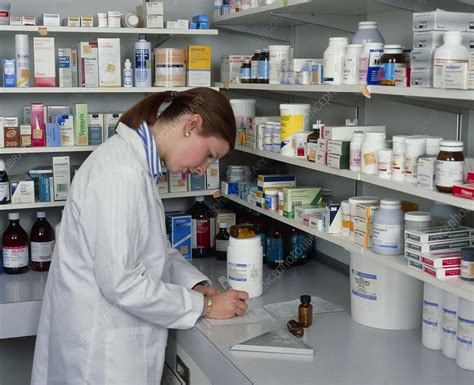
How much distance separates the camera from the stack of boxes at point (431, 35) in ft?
6.20

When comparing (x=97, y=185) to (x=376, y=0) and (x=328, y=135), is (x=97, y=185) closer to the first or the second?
(x=328, y=135)

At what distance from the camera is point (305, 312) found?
2381mm

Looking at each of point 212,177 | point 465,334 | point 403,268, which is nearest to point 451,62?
point 403,268

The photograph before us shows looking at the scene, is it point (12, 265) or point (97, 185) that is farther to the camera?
point (12, 265)

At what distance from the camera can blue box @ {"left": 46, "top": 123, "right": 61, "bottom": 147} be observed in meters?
3.10

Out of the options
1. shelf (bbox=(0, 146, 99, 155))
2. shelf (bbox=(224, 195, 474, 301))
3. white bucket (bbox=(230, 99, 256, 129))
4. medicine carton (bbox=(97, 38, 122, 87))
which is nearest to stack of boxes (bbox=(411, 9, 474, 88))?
shelf (bbox=(224, 195, 474, 301))

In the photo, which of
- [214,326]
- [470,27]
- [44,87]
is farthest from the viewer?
[44,87]

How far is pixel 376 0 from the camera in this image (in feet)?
6.86

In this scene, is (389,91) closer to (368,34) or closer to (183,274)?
(368,34)

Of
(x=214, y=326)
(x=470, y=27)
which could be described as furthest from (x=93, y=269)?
(x=470, y=27)

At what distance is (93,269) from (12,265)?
1.15 meters

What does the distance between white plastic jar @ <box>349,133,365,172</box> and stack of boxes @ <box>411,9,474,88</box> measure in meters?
0.33

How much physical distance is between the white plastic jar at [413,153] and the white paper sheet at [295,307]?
727 mm

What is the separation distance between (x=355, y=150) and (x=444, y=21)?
20.5 inches
